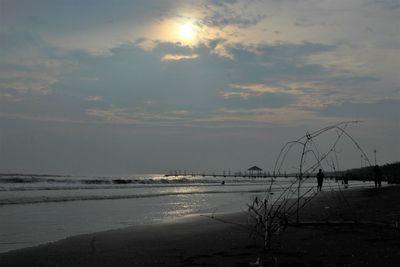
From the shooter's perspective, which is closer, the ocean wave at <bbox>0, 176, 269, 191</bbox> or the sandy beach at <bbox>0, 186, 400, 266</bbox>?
the sandy beach at <bbox>0, 186, 400, 266</bbox>

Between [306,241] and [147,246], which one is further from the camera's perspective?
[147,246]

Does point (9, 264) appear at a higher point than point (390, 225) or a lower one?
lower

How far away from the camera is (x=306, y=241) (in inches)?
328

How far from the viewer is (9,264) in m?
8.02

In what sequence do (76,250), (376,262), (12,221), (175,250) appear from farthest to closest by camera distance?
(12,221) → (76,250) → (175,250) → (376,262)

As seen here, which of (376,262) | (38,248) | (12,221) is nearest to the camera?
(376,262)

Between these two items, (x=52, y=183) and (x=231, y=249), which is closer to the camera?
(x=231, y=249)

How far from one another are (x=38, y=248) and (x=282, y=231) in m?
5.07

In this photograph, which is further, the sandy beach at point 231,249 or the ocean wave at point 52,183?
the ocean wave at point 52,183

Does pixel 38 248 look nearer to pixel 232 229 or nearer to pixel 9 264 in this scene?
pixel 9 264

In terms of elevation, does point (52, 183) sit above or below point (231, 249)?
above

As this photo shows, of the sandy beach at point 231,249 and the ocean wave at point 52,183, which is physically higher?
the ocean wave at point 52,183

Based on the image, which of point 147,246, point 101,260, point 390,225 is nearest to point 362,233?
point 390,225

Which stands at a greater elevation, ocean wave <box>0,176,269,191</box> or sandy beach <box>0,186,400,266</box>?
ocean wave <box>0,176,269,191</box>
